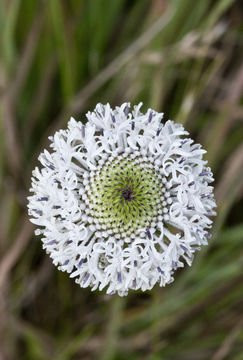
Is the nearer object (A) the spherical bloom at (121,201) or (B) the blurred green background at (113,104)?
(A) the spherical bloom at (121,201)

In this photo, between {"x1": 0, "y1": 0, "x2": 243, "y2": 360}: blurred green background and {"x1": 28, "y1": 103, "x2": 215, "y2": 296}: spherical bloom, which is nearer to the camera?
{"x1": 28, "y1": 103, "x2": 215, "y2": 296}: spherical bloom

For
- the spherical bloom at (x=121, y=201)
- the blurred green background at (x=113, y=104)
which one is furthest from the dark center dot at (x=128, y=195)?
the blurred green background at (x=113, y=104)

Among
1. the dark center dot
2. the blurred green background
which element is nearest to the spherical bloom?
the dark center dot

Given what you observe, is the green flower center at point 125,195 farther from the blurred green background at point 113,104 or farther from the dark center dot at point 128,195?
the blurred green background at point 113,104

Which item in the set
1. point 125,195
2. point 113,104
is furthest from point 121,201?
point 113,104

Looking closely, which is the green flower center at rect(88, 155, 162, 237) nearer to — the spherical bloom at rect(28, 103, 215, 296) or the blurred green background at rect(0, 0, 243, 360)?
the spherical bloom at rect(28, 103, 215, 296)

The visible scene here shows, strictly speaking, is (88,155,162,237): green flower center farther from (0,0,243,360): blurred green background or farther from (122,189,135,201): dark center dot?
(0,0,243,360): blurred green background

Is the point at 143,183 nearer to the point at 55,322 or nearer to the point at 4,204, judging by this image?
the point at 4,204

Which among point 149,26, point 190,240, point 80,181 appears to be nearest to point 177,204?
point 190,240
